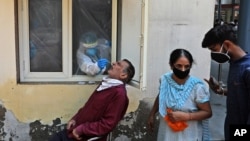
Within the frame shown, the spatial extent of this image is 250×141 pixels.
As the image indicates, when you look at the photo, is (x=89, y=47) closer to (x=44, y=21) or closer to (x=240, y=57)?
(x=44, y=21)

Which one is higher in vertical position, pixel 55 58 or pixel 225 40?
pixel 225 40

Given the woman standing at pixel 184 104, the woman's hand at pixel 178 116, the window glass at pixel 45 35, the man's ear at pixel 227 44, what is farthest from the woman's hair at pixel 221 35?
the window glass at pixel 45 35

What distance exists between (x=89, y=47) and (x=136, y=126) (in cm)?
99

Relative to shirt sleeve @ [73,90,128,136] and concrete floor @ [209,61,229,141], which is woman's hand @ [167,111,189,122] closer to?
shirt sleeve @ [73,90,128,136]

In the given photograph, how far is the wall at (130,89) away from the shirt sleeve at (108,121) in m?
0.99

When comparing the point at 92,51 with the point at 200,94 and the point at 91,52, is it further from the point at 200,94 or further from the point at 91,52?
the point at 200,94

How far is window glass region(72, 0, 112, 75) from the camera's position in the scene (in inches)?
149

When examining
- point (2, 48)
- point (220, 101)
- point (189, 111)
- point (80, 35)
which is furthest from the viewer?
point (220, 101)

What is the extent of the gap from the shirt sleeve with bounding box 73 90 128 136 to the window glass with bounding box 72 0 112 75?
100cm

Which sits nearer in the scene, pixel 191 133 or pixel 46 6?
pixel 191 133

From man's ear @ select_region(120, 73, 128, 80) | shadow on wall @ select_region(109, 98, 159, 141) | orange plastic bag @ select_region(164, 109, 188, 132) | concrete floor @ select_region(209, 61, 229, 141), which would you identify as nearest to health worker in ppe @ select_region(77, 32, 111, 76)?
shadow on wall @ select_region(109, 98, 159, 141)

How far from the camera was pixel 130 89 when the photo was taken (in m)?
3.83

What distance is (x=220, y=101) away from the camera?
6508 millimetres

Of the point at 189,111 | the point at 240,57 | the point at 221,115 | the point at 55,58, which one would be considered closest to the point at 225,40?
the point at 240,57
